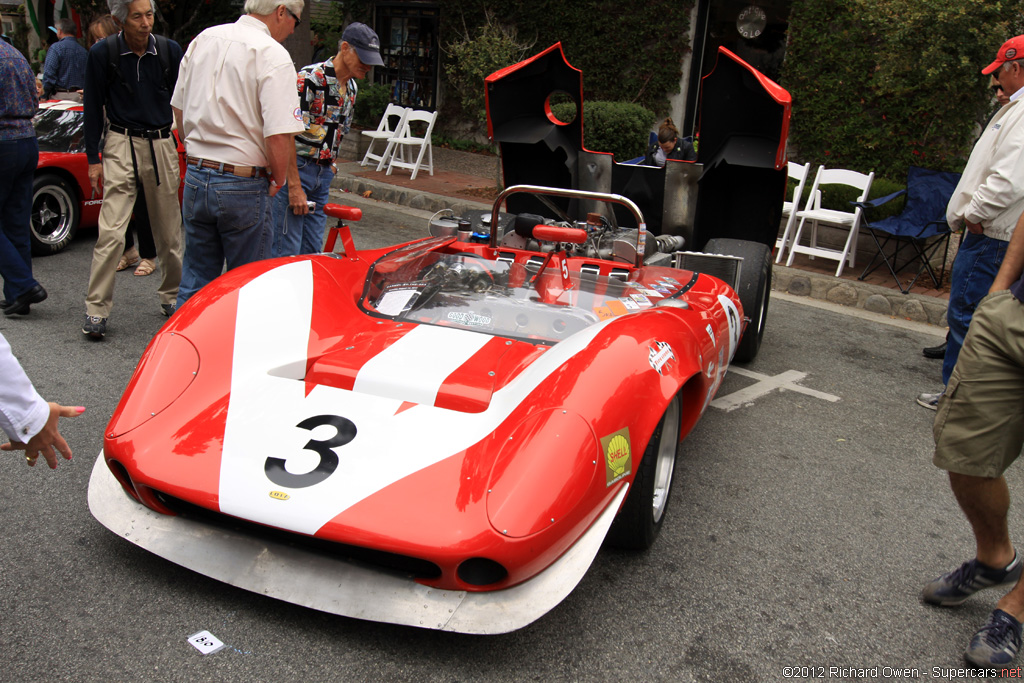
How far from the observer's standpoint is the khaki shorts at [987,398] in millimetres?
2328

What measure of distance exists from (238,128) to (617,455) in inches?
101

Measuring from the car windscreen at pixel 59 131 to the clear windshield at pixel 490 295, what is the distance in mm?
3821

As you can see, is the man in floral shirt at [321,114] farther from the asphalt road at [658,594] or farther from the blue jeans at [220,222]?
the asphalt road at [658,594]

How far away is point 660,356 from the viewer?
2756 mm

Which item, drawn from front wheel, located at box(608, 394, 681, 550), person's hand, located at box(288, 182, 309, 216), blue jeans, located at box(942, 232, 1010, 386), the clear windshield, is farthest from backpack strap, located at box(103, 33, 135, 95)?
blue jeans, located at box(942, 232, 1010, 386)

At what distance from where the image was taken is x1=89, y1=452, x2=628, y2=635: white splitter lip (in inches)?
82.8

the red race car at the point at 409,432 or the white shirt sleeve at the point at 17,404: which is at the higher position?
the white shirt sleeve at the point at 17,404

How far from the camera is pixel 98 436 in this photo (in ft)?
11.0

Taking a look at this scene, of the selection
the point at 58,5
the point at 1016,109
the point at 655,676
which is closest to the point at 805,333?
the point at 1016,109

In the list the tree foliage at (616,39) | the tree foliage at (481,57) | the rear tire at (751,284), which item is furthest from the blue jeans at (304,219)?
the tree foliage at (616,39)

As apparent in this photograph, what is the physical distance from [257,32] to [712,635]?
323 centimetres

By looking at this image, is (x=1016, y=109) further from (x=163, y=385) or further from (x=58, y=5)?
(x=58, y=5)

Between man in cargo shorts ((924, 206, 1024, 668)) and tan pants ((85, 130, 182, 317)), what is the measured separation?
4.10 m

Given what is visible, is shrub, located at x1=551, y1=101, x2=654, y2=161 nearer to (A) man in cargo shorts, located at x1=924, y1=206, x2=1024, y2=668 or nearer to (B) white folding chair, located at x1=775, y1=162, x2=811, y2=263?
(B) white folding chair, located at x1=775, y1=162, x2=811, y2=263
